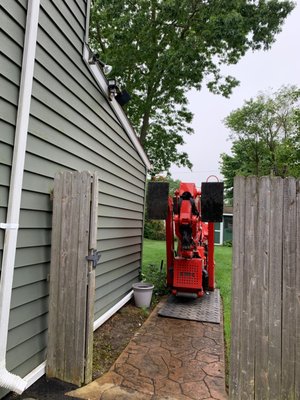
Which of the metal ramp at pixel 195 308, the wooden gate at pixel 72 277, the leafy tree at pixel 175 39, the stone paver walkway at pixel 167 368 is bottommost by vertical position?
the stone paver walkway at pixel 167 368

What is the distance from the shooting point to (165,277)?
6266 millimetres

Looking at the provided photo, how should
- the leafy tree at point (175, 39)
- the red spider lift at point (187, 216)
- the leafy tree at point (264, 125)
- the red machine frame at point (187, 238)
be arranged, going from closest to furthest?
the red spider lift at point (187, 216), the red machine frame at point (187, 238), the leafy tree at point (175, 39), the leafy tree at point (264, 125)

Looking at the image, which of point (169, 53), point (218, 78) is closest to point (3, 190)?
point (169, 53)

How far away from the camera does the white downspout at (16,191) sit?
2.07 metres

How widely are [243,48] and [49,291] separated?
9.30 meters

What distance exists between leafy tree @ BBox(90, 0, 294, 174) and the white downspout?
22.8ft

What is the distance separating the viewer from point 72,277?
2.63 meters

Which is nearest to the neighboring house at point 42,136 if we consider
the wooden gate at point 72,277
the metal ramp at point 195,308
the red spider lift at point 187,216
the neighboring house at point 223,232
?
the wooden gate at point 72,277

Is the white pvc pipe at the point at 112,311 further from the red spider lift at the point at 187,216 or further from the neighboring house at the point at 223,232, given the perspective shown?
the neighboring house at the point at 223,232

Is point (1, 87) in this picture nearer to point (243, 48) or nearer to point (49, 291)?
point (49, 291)

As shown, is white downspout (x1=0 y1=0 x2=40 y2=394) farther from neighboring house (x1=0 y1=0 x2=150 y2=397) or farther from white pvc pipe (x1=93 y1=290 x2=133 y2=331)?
white pvc pipe (x1=93 y1=290 x2=133 y2=331)

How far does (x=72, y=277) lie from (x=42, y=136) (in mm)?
1305

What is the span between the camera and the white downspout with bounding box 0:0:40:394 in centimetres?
207

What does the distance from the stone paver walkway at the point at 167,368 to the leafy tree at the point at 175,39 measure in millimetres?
7428
